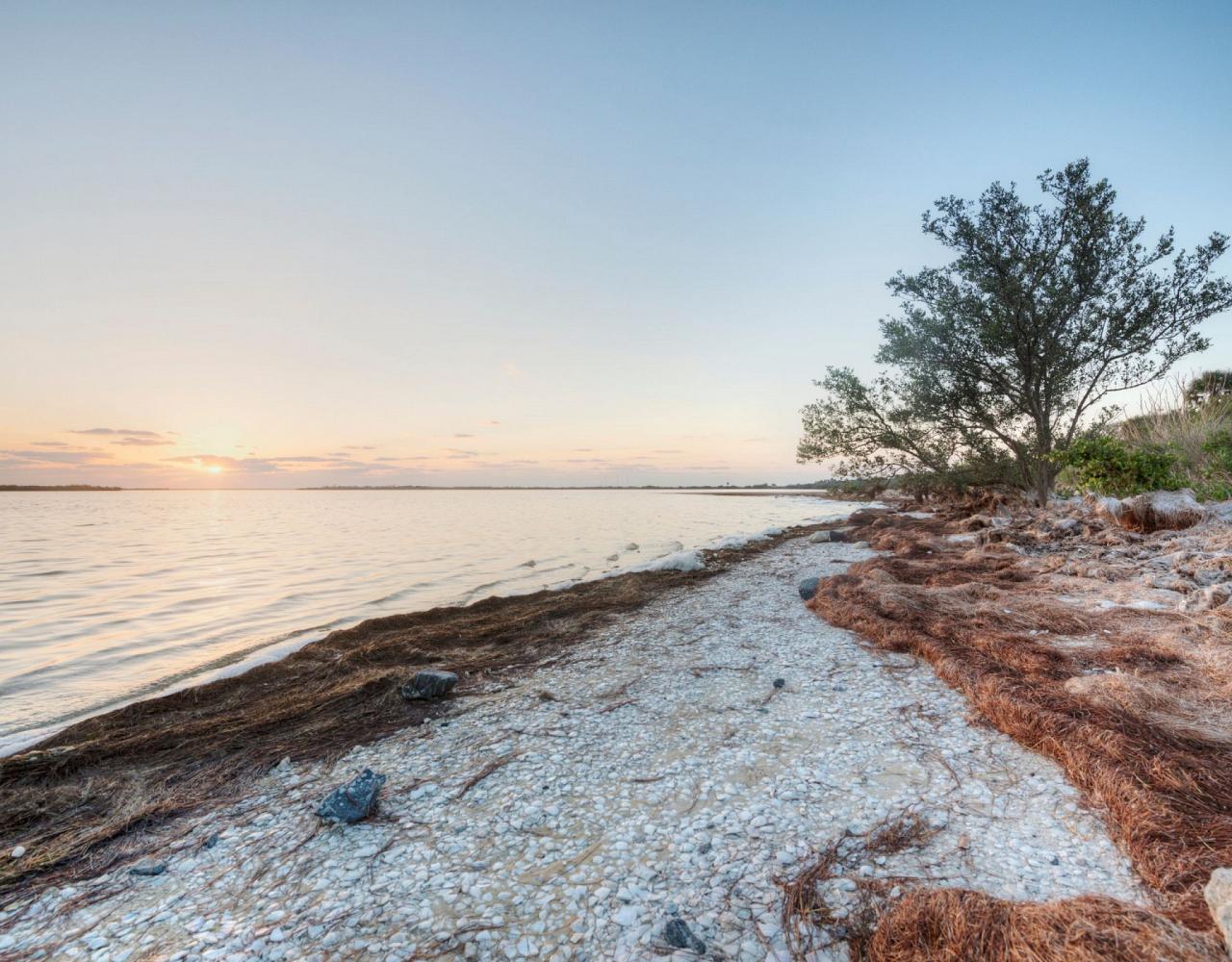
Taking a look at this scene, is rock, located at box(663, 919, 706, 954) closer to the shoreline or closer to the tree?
the shoreline

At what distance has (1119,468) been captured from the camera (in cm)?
1573

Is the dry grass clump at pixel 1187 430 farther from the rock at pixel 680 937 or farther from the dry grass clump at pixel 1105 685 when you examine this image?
the rock at pixel 680 937

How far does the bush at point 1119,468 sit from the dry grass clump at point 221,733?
54.3 ft

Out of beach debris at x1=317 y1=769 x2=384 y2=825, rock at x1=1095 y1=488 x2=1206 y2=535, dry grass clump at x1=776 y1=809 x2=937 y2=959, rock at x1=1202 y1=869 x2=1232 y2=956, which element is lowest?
beach debris at x1=317 y1=769 x2=384 y2=825

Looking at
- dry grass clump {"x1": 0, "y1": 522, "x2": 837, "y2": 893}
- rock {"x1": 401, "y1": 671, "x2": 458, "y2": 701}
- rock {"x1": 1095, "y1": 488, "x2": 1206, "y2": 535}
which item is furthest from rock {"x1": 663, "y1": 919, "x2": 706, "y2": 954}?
rock {"x1": 1095, "y1": 488, "x2": 1206, "y2": 535}

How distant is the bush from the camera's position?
1535 cm

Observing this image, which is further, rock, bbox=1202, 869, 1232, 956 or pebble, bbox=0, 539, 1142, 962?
pebble, bbox=0, 539, 1142, 962

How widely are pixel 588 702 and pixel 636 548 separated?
54.9 feet

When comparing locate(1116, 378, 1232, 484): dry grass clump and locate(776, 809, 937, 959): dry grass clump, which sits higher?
locate(1116, 378, 1232, 484): dry grass clump

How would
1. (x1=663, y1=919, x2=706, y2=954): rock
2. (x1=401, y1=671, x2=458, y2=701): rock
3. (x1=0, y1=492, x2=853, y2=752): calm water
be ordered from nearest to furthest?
(x1=663, y1=919, x2=706, y2=954): rock → (x1=401, y1=671, x2=458, y2=701): rock → (x1=0, y1=492, x2=853, y2=752): calm water

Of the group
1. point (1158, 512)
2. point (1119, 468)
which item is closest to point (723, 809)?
point (1158, 512)

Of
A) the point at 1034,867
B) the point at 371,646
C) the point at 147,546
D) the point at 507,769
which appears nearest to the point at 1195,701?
the point at 1034,867

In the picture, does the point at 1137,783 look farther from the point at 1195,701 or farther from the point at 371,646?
the point at 371,646

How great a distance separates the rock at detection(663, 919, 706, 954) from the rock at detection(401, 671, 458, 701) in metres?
4.72
